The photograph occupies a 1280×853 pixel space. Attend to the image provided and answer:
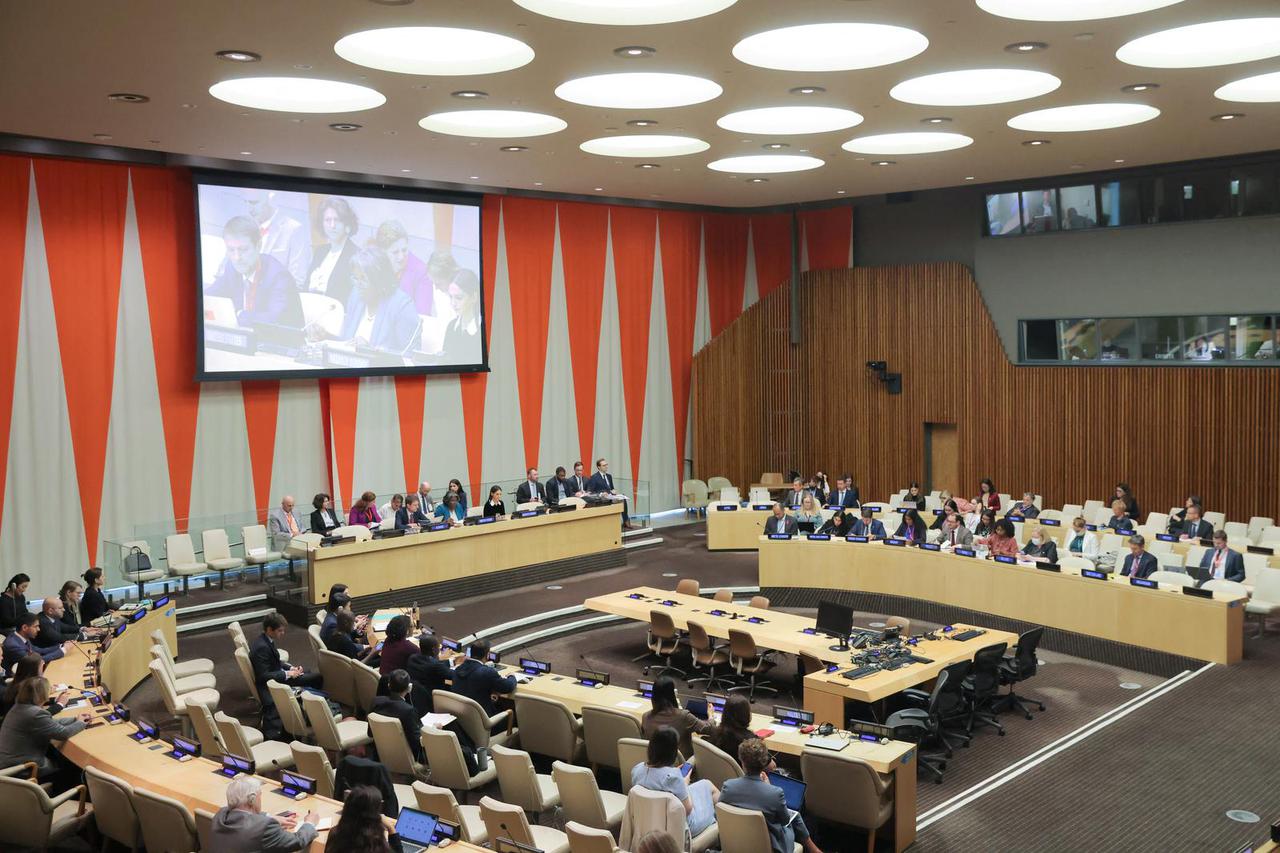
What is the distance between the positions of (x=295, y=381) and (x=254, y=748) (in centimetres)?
824

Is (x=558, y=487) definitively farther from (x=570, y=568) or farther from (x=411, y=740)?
(x=411, y=740)

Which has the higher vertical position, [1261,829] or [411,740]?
[411,740]

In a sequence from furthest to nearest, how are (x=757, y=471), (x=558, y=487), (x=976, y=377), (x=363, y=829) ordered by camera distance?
(x=757, y=471) < (x=976, y=377) < (x=558, y=487) < (x=363, y=829)

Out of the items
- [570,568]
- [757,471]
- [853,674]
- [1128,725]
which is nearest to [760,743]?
[853,674]

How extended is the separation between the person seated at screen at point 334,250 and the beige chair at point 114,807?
973cm

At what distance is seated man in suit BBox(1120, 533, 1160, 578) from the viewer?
38.1 ft

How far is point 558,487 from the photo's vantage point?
54.0 feet

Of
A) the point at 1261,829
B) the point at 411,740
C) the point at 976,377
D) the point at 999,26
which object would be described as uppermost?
the point at 999,26

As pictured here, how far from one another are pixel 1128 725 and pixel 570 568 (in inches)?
305

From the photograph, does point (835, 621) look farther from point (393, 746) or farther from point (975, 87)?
point (975, 87)

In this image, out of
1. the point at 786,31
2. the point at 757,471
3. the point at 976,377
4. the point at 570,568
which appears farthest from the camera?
the point at 757,471

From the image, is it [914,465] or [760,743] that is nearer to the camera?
[760,743]

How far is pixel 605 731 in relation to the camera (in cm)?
750

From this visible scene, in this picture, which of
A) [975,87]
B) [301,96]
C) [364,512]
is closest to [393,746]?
[301,96]
